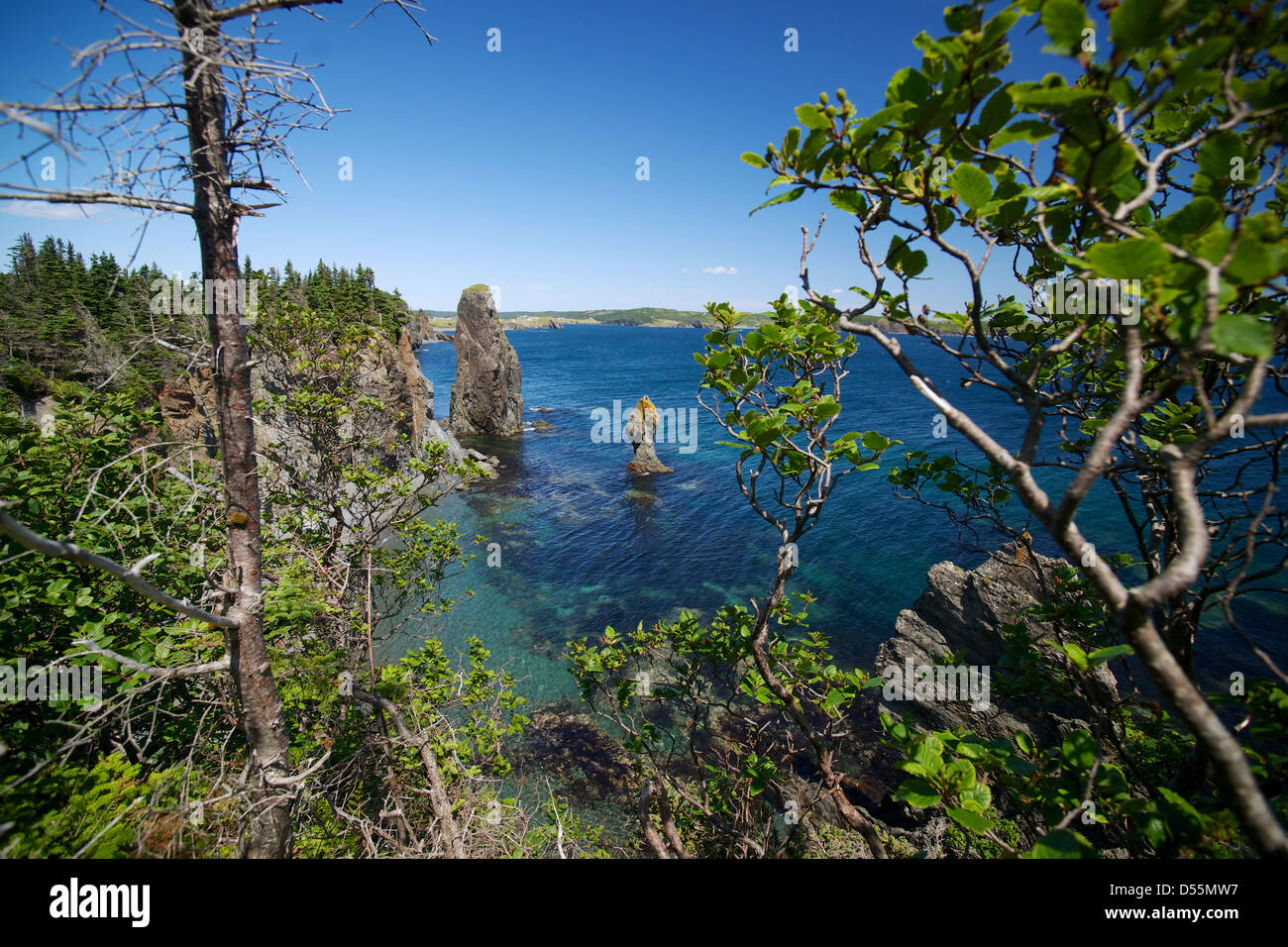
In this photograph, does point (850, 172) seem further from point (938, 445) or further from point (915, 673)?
point (938, 445)

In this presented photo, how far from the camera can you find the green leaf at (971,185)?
6.59 ft

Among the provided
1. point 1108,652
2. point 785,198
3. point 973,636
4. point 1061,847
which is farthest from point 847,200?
point 973,636

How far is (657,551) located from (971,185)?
23.7 meters

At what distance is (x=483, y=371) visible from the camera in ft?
158

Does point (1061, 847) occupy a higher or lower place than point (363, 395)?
lower

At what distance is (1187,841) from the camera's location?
2.12 metres

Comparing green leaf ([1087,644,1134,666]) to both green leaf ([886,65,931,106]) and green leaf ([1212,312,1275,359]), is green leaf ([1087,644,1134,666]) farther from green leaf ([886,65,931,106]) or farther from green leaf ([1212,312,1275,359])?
green leaf ([886,65,931,106])

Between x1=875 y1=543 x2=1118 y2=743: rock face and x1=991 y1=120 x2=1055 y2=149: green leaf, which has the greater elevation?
x1=991 y1=120 x2=1055 y2=149: green leaf

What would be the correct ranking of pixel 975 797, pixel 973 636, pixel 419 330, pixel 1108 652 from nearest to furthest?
pixel 1108 652 < pixel 975 797 < pixel 973 636 < pixel 419 330

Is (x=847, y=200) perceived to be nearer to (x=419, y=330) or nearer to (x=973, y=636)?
(x=973, y=636)

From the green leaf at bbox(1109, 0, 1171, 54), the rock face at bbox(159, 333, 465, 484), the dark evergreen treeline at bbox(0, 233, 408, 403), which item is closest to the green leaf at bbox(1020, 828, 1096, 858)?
the green leaf at bbox(1109, 0, 1171, 54)

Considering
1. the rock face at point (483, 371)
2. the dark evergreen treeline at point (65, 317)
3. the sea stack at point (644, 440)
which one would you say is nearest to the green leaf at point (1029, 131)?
the dark evergreen treeline at point (65, 317)

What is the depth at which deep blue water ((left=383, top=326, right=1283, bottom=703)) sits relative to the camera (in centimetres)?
1817

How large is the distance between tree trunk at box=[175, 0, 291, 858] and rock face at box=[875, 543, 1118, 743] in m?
11.3
